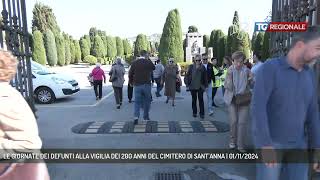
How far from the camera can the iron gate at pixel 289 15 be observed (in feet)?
12.9

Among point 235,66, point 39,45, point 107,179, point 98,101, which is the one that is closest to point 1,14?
point 107,179

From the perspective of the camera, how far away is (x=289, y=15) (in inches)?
196

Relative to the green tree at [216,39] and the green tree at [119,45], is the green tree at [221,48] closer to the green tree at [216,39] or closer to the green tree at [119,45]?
the green tree at [216,39]

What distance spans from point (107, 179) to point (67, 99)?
371 inches

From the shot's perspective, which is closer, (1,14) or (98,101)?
(1,14)

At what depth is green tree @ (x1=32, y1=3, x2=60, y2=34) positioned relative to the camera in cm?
5556

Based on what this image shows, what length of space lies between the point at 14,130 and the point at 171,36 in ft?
80.5

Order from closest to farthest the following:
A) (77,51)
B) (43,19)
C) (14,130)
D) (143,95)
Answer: (14,130) < (143,95) < (77,51) < (43,19)

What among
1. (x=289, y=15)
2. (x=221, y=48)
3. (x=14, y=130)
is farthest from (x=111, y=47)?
(x=14, y=130)

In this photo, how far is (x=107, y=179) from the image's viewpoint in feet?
15.2

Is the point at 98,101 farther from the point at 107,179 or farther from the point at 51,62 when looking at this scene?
the point at 51,62

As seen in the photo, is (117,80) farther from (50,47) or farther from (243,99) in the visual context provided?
(50,47)

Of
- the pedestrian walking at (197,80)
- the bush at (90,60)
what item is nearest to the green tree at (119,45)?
the bush at (90,60)

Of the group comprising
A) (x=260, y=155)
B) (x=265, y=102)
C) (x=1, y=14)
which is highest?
(x=1, y=14)
